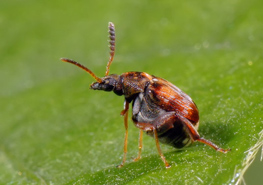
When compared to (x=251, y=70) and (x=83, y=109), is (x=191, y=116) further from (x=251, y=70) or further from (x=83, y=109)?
(x=83, y=109)

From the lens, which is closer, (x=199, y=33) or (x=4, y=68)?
(x=199, y=33)

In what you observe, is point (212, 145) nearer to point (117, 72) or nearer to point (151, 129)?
point (151, 129)

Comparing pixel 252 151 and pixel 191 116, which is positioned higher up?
pixel 191 116

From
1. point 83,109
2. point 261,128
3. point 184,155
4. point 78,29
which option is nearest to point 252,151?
point 261,128

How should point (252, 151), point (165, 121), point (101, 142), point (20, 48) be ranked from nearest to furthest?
point (252, 151)
point (165, 121)
point (101, 142)
point (20, 48)

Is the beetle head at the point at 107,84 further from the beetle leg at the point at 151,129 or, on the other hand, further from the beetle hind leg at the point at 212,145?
the beetle hind leg at the point at 212,145

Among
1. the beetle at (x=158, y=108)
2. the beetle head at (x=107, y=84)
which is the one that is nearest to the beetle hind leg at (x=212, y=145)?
the beetle at (x=158, y=108)

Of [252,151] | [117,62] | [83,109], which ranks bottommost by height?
[252,151]
